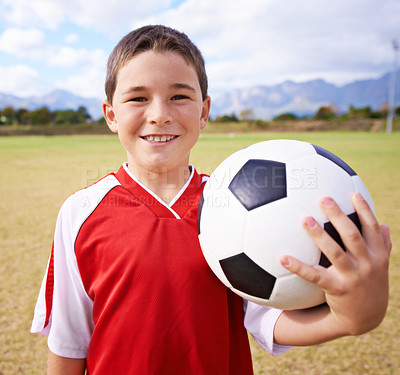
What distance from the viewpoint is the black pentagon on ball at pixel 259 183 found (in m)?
1.03

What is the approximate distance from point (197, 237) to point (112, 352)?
1.61 ft

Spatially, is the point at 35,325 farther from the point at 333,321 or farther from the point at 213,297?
the point at 333,321

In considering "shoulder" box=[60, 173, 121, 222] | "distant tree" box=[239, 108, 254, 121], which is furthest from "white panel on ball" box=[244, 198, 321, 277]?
"distant tree" box=[239, 108, 254, 121]

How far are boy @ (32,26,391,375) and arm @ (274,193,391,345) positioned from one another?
0.05 m

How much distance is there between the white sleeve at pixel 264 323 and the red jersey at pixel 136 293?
51 mm

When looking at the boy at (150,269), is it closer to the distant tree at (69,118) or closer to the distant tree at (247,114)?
the distant tree at (69,118)

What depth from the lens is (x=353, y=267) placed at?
861mm

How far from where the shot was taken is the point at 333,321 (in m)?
0.99

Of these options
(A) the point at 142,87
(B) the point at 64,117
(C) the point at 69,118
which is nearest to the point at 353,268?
(A) the point at 142,87

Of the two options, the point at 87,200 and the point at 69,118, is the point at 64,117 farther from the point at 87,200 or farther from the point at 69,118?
the point at 87,200

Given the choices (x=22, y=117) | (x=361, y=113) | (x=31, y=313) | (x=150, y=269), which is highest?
(x=361, y=113)

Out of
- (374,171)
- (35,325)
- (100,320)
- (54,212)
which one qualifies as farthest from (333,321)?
(374,171)

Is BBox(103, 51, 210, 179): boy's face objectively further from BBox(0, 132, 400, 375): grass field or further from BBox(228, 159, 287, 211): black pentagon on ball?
BBox(0, 132, 400, 375): grass field

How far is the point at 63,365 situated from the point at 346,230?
115cm
